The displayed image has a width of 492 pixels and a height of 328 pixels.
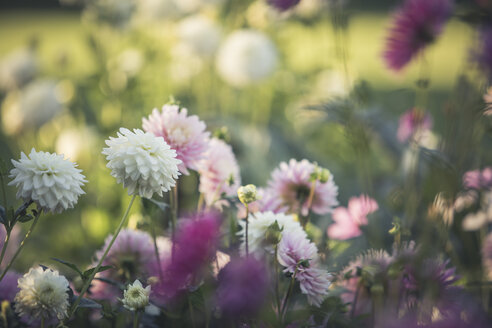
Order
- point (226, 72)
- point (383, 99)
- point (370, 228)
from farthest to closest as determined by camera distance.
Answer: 1. point (383, 99)
2. point (226, 72)
3. point (370, 228)

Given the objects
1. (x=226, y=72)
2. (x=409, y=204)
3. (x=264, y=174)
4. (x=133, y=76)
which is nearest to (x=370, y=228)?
(x=409, y=204)

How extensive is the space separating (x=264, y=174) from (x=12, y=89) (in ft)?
3.33

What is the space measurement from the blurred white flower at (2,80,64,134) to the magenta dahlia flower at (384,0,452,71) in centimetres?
113

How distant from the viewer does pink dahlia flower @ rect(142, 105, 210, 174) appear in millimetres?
594

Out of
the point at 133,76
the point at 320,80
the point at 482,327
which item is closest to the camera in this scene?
the point at 482,327

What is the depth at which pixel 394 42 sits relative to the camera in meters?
0.79

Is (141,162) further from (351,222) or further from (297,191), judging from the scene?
(351,222)

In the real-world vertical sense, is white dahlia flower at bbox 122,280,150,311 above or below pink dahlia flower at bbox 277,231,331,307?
below

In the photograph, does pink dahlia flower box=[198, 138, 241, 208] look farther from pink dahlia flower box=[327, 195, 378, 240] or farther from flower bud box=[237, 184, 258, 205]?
pink dahlia flower box=[327, 195, 378, 240]

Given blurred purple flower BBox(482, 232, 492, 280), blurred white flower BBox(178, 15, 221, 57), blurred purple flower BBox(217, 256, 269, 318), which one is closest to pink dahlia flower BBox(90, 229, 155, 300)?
blurred purple flower BBox(217, 256, 269, 318)

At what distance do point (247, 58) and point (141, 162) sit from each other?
111 centimetres

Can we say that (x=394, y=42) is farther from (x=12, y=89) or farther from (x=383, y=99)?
(x=383, y=99)

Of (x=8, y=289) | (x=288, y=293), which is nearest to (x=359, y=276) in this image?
(x=288, y=293)

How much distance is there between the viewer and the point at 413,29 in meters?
0.76
